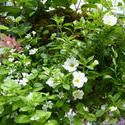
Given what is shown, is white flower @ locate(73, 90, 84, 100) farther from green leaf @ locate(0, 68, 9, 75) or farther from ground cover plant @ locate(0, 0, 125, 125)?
green leaf @ locate(0, 68, 9, 75)

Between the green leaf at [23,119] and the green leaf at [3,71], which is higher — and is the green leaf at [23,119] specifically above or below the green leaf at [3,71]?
below

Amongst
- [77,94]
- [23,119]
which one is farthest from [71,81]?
[23,119]

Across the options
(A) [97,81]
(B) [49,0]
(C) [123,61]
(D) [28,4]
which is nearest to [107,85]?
(A) [97,81]

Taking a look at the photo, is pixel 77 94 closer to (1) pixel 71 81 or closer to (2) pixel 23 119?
(1) pixel 71 81

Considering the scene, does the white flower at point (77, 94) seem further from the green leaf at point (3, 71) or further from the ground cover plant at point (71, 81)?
the green leaf at point (3, 71)

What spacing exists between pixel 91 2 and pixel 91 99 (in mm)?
935

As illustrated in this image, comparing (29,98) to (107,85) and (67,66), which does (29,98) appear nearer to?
(67,66)

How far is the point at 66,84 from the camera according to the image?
717mm

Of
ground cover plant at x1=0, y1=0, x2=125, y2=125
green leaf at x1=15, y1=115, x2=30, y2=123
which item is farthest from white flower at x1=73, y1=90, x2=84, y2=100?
green leaf at x1=15, y1=115, x2=30, y2=123

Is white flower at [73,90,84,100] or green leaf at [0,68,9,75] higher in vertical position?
green leaf at [0,68,9,75]

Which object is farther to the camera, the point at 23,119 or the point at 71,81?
the point at 71,81

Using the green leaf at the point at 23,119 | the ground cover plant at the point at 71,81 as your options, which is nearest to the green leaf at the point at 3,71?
the ground cover plant at the point at 71,81

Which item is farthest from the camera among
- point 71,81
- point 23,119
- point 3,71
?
point 3,71

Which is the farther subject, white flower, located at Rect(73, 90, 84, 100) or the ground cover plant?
white flower, located at Rect(73, 90, 84, 100)
